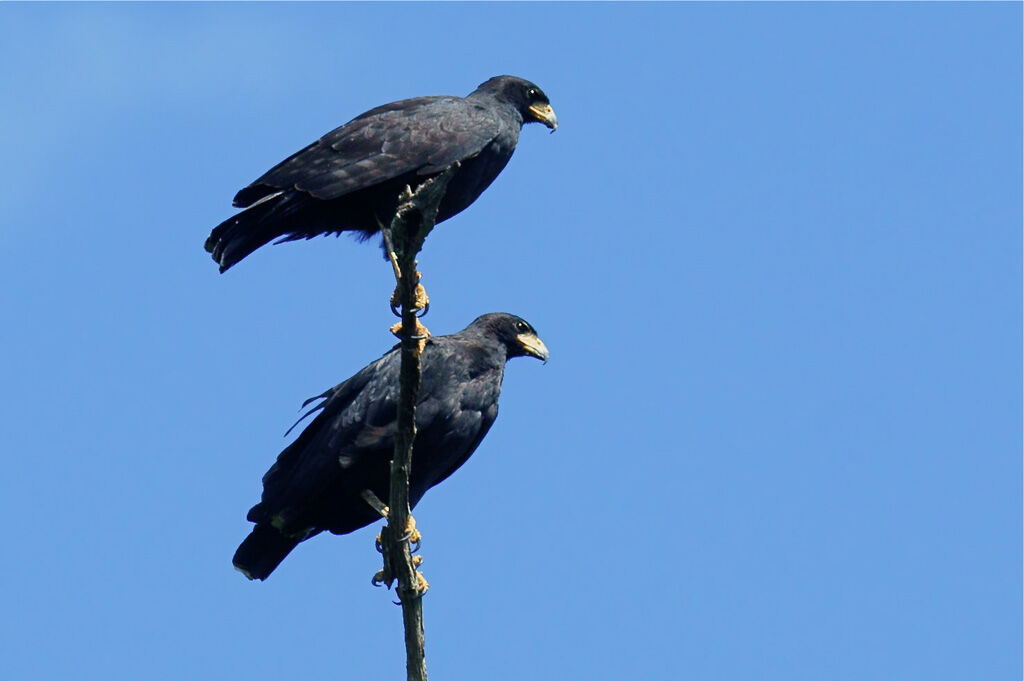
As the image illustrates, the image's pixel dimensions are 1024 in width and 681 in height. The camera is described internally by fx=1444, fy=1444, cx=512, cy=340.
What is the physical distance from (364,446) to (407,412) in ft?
4.46

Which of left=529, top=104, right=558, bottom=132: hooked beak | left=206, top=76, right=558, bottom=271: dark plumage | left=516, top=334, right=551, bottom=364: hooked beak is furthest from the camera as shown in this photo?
left=529, top=104, right=558, bottom=132: hooked beak

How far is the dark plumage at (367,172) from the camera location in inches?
360

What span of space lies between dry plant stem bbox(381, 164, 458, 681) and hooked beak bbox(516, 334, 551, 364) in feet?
9.11

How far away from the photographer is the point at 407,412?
706 cm

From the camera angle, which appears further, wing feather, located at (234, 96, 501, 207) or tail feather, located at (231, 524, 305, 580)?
wing feather, located at (234, 96, 501, 207)

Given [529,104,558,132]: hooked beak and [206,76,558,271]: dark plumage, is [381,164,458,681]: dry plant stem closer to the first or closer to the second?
[206,76,558,271]: dark plumage

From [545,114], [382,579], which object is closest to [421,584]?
[382,579]

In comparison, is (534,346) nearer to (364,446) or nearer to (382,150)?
(382,150)

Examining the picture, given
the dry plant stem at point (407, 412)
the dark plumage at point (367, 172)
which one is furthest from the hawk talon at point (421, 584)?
the dark plumage at point (367, 172)

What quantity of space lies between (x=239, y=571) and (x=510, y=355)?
2.41 metres

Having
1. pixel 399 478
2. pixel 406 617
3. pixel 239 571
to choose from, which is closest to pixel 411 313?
pixel 399 478

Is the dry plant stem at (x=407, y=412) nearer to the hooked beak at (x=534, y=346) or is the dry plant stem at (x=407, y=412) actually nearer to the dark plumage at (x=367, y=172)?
the dark plumage at (x=367, y=172)

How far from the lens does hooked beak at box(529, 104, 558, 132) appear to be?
1095 cm

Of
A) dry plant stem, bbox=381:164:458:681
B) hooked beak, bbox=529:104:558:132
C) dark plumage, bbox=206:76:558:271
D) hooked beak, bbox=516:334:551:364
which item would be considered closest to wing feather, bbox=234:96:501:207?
dark plumage, bbox=206:76:558:271
